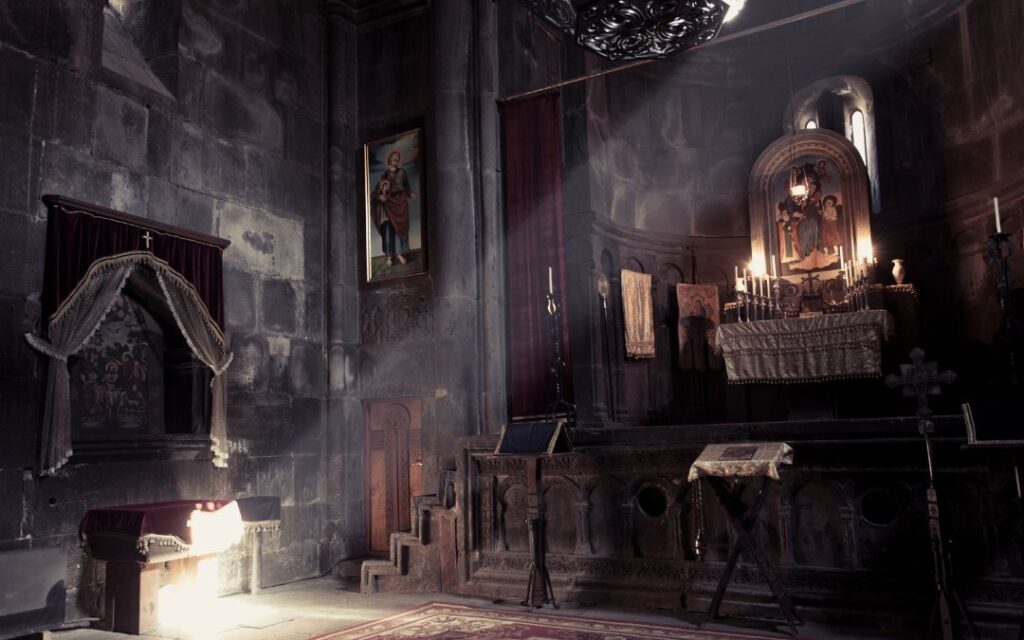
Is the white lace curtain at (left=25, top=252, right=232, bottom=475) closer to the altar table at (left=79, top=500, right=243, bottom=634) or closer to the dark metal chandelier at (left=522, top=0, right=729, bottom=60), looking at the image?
the altar table at (left=79, top=500, right=243, bottom=634)

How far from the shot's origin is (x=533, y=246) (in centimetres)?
1021

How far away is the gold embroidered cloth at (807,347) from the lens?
9758 mm

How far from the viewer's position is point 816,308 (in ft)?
37.6

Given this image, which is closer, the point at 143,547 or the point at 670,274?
the point at 143,547

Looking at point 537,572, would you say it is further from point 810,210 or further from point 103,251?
point 810,210

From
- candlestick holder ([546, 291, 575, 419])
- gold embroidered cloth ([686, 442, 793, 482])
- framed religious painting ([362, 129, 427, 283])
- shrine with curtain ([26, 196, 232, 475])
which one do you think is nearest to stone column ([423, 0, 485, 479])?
framed religious painting ([362, 129, 427, 283])

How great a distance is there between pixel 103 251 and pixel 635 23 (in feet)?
17.3

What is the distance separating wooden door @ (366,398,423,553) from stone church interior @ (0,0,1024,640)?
48 millimetres

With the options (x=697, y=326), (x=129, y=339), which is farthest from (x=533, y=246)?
(x=129, y=339)

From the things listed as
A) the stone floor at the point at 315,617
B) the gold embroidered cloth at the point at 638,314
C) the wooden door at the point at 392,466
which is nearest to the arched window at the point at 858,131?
the gold embroidered cloth at the point at 638,314

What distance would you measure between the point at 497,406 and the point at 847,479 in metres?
4.53

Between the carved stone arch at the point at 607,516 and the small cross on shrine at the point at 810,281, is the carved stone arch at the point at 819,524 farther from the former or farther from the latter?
the small cross on shrine at the point at 810,281

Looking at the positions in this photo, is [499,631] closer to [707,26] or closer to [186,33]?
[707,26]

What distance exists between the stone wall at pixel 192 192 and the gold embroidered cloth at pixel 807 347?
17.6 ft
